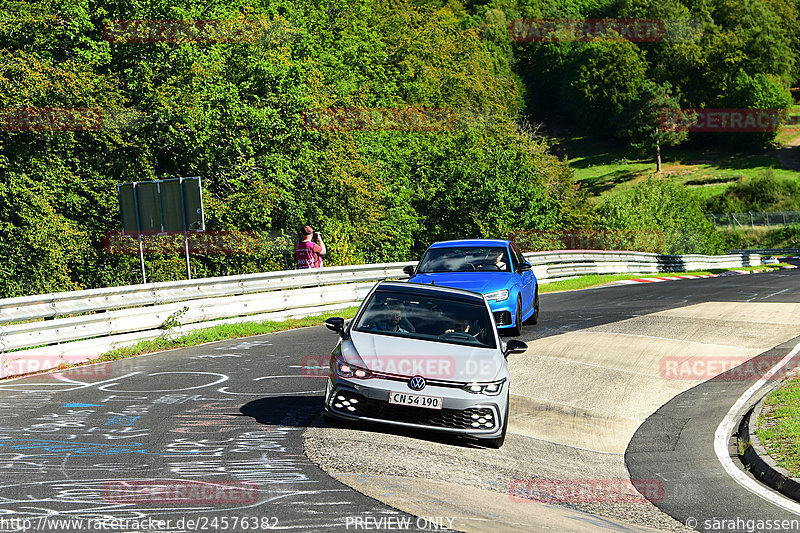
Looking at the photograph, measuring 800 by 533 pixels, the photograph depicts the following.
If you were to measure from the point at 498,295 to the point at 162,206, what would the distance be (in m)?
8.30

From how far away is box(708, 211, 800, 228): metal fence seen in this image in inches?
3342

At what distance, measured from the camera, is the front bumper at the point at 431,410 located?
795 centimetres

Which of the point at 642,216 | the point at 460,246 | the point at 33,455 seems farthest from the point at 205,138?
the point at 642,216

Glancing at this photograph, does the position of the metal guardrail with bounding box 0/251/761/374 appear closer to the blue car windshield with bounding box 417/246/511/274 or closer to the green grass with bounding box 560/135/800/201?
the blue car windshield with bounding box 417/246/511/274

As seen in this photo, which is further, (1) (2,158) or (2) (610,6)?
(2) (610,6)

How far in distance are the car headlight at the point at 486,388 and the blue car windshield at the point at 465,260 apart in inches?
281

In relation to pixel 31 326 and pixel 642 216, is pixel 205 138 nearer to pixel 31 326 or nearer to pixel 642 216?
pixel 31 326

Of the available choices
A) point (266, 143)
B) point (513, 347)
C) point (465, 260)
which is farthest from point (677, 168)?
point (513, 347)

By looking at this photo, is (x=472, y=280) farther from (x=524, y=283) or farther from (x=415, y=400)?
(x=415, y=400)

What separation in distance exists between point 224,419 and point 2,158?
20954mm

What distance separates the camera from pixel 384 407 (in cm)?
796

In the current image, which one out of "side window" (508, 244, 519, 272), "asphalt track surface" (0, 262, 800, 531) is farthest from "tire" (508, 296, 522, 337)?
"asphalt track surface" (0, 262, 800, 531)

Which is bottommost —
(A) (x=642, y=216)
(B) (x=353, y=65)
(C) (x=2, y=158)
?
(A) (x=642, y=216)

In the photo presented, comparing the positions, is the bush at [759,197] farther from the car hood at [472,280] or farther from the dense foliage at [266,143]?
the car hood at [472,280]
